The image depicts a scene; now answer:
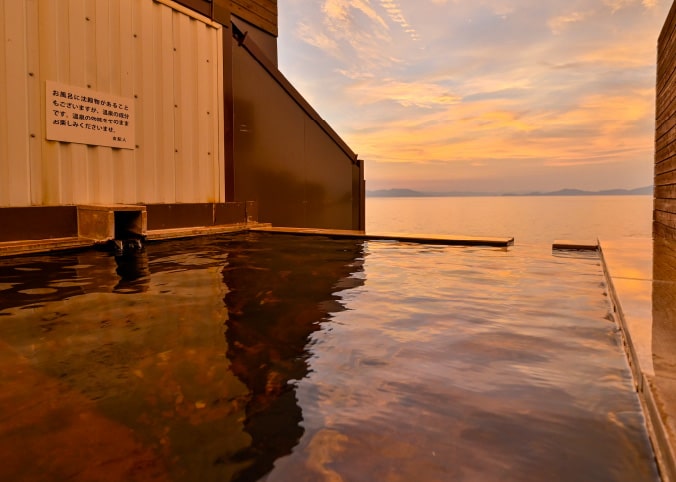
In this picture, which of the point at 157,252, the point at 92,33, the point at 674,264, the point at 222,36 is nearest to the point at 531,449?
the point at 674,264

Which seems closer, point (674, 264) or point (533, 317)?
point (533, 317)

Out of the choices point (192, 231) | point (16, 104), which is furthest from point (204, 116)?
point (16, 104)

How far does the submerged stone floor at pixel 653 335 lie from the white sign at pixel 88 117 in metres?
5.73

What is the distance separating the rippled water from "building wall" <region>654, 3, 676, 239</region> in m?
5.27

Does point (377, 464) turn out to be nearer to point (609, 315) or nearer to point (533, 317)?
point (533, 317)

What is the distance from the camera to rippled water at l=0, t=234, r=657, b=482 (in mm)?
1100

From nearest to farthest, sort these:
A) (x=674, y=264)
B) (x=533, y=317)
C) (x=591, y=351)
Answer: (x=591, y=351) < (x=533, y=317) < (x=674, y=264)

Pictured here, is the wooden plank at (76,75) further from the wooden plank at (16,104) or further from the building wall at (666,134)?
the building wall at (666,134)

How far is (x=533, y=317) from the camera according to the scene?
7.86ft

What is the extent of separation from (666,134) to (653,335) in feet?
23.9

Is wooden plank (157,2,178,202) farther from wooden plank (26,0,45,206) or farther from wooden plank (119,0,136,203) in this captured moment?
wooden plank (26,0,45,206)

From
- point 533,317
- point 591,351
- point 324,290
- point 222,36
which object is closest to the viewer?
point 591,351

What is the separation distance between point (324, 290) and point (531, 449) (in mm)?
2027

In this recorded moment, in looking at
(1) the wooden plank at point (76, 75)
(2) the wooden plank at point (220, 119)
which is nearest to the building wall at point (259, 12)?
(2) the wooden plank at point (220, 119)
